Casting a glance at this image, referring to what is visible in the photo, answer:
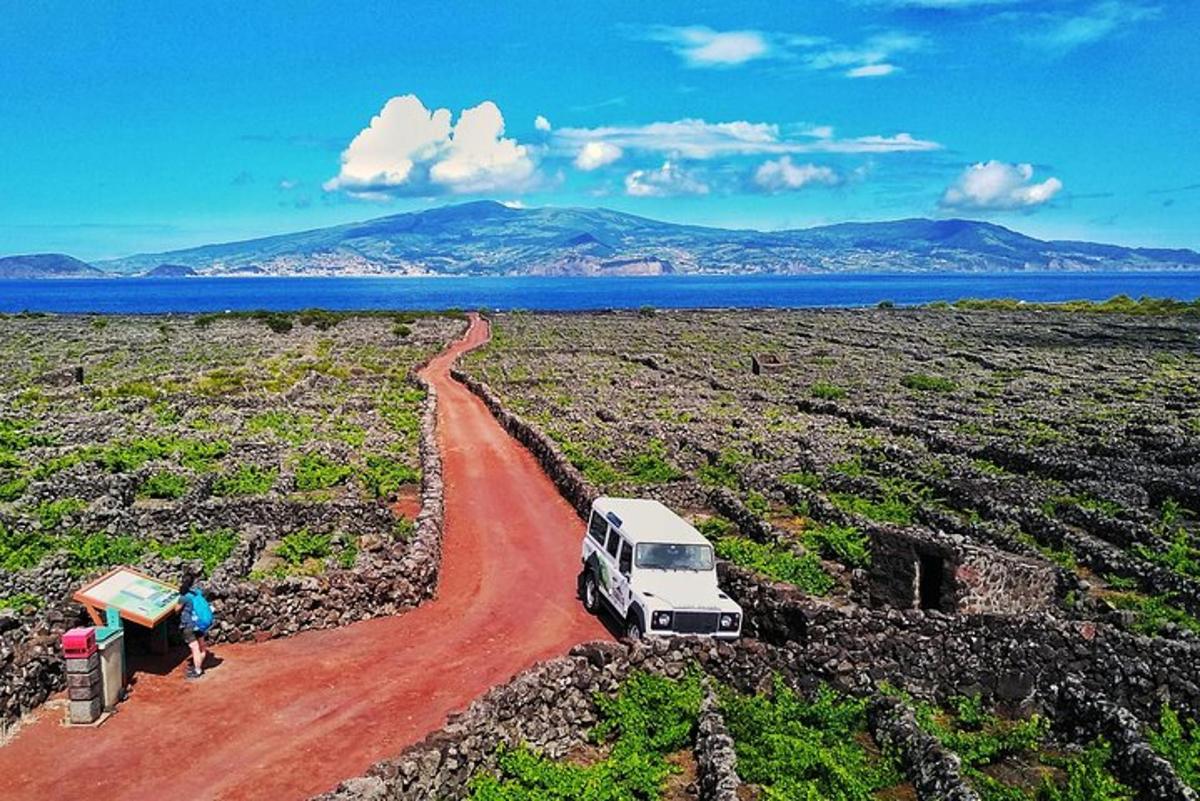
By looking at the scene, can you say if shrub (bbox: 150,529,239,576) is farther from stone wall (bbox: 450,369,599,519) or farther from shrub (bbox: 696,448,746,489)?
shrub (bbox: 696,448,746,489)

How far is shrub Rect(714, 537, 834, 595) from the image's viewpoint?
22.2 meters

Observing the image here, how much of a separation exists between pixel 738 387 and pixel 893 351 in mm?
33420

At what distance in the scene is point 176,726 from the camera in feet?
50.1

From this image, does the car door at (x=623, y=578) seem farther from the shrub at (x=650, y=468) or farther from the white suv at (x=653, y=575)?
the shrub at (x=650, y=468)

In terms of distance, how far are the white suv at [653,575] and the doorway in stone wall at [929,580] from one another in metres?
4.26

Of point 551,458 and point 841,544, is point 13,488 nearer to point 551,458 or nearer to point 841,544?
point 551,458

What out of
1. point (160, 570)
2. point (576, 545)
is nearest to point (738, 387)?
point (576, 545)

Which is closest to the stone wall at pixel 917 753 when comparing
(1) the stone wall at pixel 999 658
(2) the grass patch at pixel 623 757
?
(1) the stone wall at pixel 999 658

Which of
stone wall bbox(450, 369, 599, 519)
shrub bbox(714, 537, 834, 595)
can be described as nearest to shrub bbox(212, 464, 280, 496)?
stone wall bbox(450, 369, 599, 519)

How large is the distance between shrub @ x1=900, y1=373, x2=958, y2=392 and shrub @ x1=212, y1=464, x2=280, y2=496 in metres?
41.3

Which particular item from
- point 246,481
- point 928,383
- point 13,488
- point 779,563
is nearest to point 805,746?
point 779,563

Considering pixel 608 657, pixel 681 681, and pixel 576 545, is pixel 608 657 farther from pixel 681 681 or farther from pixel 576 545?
pixel 576 545

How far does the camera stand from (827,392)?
5588 cm

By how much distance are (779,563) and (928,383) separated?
4108cm
